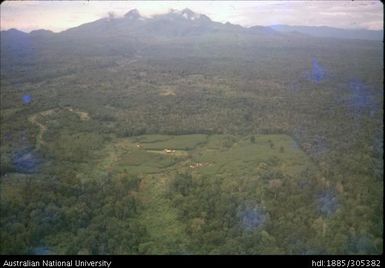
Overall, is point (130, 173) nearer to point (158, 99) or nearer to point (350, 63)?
point (158, 99)

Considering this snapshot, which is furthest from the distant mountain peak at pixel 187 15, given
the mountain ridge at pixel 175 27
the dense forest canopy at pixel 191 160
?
the dense forest canopy at pixel 191 160

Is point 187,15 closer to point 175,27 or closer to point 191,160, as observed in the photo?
point 175,27

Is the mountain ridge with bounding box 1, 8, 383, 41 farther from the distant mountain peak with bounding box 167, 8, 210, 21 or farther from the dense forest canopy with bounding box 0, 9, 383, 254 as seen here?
the dense forest canopy with bounding box 0, 9, 383, 254

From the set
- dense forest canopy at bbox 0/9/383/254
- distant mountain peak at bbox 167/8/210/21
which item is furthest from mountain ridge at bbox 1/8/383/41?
dense forest canopy at bbox 0/9/383/254

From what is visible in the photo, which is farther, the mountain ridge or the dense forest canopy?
the mountain ridge

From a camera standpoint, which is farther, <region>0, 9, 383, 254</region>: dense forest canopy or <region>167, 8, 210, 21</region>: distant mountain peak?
<region>167, 8, 210, 21</region>: distant mountain peak

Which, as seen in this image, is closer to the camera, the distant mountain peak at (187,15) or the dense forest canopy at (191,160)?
the dense forest canopy at (191,160)

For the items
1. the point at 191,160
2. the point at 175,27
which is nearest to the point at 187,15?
the point at 175,27

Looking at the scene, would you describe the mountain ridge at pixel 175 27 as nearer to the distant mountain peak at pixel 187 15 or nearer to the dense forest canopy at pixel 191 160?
the distant mountain peak at pixel 187 15

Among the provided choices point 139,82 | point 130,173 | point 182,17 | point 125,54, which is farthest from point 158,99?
point 182,17
